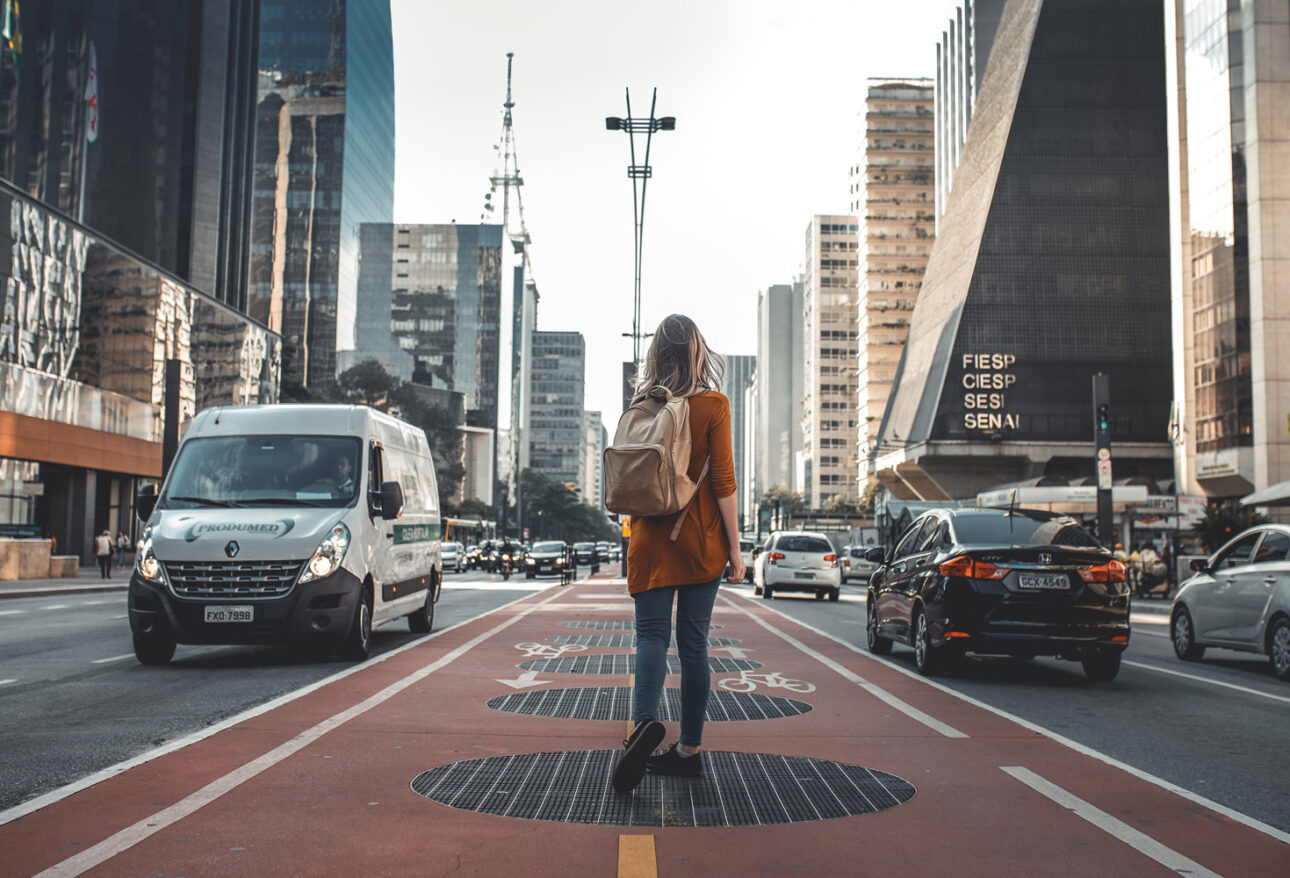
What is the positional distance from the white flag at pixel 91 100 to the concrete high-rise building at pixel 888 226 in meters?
94.3

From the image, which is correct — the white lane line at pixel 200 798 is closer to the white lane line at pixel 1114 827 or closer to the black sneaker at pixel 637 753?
the black sneaker at pixel 637 753

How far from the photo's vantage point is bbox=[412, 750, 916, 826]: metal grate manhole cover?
498 centimetres

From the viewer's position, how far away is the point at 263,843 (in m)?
4.41

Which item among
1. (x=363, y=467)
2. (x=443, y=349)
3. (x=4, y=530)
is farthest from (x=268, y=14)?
(x=363, y=467)

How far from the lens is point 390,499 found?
453 inches

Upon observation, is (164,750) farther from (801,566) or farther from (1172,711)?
(801,566)

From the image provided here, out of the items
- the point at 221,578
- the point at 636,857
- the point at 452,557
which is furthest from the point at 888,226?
the point at 636,857

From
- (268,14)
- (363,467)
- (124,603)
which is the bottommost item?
(124,603)

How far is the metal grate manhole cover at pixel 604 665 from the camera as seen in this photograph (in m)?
10.8

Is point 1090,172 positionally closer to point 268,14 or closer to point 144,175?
point 144,175

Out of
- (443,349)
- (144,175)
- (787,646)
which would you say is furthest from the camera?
(443,349)

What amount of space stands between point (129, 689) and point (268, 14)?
13942cm

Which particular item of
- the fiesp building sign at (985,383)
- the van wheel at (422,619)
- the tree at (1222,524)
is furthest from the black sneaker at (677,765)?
the fiesp building sign at (985,383)

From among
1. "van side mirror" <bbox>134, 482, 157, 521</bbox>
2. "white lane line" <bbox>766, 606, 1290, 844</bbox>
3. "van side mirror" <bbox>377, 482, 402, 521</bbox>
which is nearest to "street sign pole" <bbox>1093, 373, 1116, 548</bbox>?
"white lane line" <bbox>766, 606, 1290, 844</bbox>
